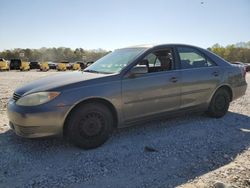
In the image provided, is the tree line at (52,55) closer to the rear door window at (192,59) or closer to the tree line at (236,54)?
the tree line at (236,54)

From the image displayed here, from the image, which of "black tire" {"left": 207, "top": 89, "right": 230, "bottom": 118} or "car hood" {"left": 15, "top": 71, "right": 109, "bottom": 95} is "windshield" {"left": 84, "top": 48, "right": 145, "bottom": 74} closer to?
"car hood" {"left": 15, "top": 71, "right": 109, "bottom": 95}

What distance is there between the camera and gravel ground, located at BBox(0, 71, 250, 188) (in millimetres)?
3178

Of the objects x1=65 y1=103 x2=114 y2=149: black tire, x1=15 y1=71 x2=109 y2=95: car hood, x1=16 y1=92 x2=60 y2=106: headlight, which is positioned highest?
x1=15 y1=71 x2=109 y2=95: car hood

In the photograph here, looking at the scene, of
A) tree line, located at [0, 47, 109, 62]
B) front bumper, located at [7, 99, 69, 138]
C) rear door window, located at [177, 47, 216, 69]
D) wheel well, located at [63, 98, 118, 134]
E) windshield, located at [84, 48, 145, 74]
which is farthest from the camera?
tree line, located at [0, 47, 109, 62]

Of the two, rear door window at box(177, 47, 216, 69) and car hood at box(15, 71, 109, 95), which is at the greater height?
rear door window at box(177, 47, 216, 69)

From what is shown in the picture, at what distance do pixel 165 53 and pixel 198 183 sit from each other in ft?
8.58

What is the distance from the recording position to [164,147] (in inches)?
166

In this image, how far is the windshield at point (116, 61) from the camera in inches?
180

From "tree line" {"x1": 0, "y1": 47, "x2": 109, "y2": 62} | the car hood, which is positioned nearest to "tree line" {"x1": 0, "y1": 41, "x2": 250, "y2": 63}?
Answer: "tree line" {"x1": 0, "y1": 47, "x2": 109, "y2": 62}

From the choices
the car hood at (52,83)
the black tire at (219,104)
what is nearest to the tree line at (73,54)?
the black tire at (219,104)

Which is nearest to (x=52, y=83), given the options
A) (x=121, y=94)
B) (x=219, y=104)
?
(x=121, y=94)

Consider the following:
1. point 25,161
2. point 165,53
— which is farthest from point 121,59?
point 25,161

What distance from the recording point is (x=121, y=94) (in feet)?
13.8

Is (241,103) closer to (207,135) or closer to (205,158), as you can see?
(207,135)
